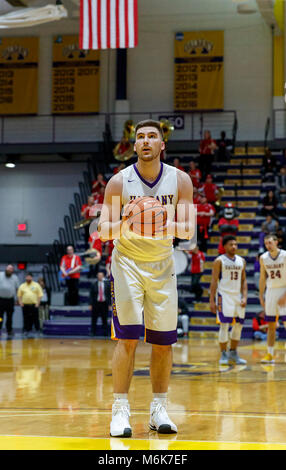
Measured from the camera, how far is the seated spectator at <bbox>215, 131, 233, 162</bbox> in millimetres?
21062

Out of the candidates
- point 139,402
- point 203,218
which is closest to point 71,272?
point 203,218

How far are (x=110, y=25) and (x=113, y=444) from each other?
9.43 m

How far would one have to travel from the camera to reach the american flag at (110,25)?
39.8ft

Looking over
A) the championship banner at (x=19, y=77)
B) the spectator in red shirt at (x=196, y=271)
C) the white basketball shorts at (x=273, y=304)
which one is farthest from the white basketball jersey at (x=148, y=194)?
the championship banner at (x=19, y=77)

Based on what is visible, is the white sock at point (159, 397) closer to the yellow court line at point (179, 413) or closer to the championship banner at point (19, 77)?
the yellow court line at point (179, 413)

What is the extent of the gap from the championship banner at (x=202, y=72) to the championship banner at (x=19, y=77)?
508cm

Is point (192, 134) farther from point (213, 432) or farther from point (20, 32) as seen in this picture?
point (213, 432)

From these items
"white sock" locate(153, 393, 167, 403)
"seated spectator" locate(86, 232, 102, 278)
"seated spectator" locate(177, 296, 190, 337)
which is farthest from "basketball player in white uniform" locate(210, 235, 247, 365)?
"seated spectator" locate(86, 232, 102, 278)

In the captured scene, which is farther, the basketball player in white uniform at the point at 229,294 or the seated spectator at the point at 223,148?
the seated spectator at the point at 223,148

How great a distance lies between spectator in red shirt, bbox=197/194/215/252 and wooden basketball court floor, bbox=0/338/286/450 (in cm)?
667

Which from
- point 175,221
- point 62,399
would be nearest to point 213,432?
point 175,221

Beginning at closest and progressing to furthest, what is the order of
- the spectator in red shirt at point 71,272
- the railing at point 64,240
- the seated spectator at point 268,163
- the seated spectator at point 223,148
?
the spectator in red shirt at point 71,272 → the railing at point 64,240 → the seated spectator at point 268,163 → the seated spectator at point 223,148

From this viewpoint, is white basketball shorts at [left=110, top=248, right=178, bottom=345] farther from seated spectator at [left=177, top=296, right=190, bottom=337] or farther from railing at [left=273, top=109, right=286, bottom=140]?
railing at [left=273, top=109, right=286, bottom=140]

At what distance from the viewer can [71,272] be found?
1697cm
